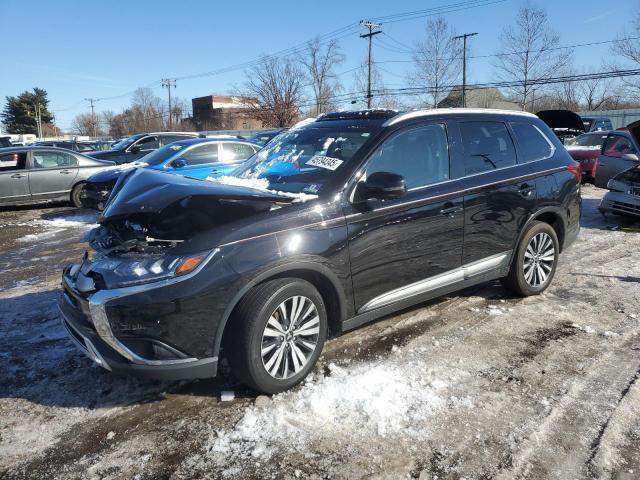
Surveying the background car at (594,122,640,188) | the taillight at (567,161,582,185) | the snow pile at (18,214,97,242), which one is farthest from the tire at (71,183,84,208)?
the background car at (594,122,640,188)

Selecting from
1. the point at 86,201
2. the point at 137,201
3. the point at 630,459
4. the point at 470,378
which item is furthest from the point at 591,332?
the point at 86,201

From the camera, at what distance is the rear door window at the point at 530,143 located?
493 centimetres

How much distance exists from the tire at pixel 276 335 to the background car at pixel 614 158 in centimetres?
844

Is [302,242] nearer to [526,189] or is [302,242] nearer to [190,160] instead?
[526,189]

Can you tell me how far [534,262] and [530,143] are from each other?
1204 millimetres

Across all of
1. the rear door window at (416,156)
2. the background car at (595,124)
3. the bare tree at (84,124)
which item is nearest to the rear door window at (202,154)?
the rear door window at (416,156)

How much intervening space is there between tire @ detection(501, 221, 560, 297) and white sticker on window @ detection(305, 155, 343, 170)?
2202 mm

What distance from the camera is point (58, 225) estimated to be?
10133mm

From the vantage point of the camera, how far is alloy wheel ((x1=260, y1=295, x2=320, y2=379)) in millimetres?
3225

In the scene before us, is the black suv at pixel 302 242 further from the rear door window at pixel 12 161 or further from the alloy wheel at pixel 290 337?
the rear door window at pixel 12 161

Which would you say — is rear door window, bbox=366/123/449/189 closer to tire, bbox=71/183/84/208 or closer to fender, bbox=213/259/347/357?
fender, bbox=213/259/347/357

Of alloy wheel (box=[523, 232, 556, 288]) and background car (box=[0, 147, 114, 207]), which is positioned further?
background car (box=[0, 147, 114, 207])

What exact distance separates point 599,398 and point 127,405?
10.2 ft

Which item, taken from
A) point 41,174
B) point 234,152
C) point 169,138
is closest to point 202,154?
point 234,152
